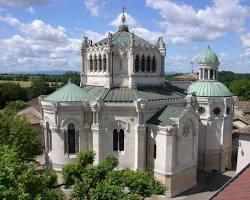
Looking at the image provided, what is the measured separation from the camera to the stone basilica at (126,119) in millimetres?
39938

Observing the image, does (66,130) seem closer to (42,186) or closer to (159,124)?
(159,124)

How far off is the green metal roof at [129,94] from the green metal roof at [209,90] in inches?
A: 155

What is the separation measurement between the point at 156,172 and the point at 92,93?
534 inches

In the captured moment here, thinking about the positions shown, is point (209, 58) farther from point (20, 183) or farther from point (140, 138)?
point (20, 183)

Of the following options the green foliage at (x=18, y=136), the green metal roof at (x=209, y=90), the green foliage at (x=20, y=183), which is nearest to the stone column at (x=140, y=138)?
the green metal roof at (x=209, y=90)

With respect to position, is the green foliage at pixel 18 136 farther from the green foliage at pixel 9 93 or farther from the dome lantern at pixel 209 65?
the green foliage at pixel 9 93

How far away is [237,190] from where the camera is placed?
558 inches

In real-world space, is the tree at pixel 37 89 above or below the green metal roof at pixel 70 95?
below

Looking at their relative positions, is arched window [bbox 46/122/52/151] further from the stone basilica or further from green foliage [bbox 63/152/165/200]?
green foliage [bbox 63/152/165/200]

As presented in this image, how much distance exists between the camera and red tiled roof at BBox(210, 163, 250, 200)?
525 inches

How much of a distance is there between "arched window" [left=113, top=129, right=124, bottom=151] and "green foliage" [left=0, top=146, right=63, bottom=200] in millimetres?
17015

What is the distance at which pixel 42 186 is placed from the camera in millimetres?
23500

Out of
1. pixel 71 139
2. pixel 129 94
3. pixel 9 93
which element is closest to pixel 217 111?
pixel 129 94

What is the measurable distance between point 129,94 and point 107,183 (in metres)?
19.1
